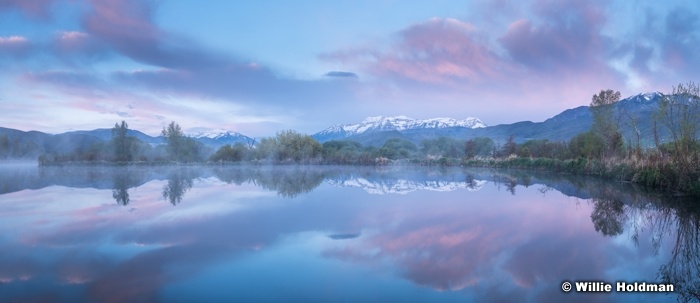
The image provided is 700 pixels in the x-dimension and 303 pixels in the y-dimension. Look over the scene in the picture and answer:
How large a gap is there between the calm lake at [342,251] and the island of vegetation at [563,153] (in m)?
3.51

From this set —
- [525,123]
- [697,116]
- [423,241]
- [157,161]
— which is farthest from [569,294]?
[525,123]

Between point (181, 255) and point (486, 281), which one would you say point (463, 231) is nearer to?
point (486, 281)

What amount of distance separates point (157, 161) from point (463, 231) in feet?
164

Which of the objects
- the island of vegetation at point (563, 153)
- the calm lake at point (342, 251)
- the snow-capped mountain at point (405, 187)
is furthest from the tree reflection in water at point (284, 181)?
the island of vegetation at point (563, 153)

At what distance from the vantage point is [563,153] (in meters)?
34.1

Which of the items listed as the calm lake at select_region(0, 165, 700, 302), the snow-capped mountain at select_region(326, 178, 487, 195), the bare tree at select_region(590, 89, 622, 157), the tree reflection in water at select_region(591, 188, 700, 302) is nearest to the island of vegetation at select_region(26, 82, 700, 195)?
the bare tree at select_region(590, 89, 622, 157)

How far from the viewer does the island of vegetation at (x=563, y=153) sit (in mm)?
13250

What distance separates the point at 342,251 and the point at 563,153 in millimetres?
33943

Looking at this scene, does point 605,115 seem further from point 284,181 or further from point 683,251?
point 683,251

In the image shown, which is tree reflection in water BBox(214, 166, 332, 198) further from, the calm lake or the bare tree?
the bare tree

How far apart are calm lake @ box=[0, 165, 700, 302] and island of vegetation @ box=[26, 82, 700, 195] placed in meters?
3.51

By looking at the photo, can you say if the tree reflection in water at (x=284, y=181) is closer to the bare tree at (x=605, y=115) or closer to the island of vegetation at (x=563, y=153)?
the island of vegetation at (x=563, y=153)

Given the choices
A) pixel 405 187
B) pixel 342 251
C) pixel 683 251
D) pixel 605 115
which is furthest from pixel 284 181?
pixel 605 115

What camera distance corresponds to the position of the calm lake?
431cm
